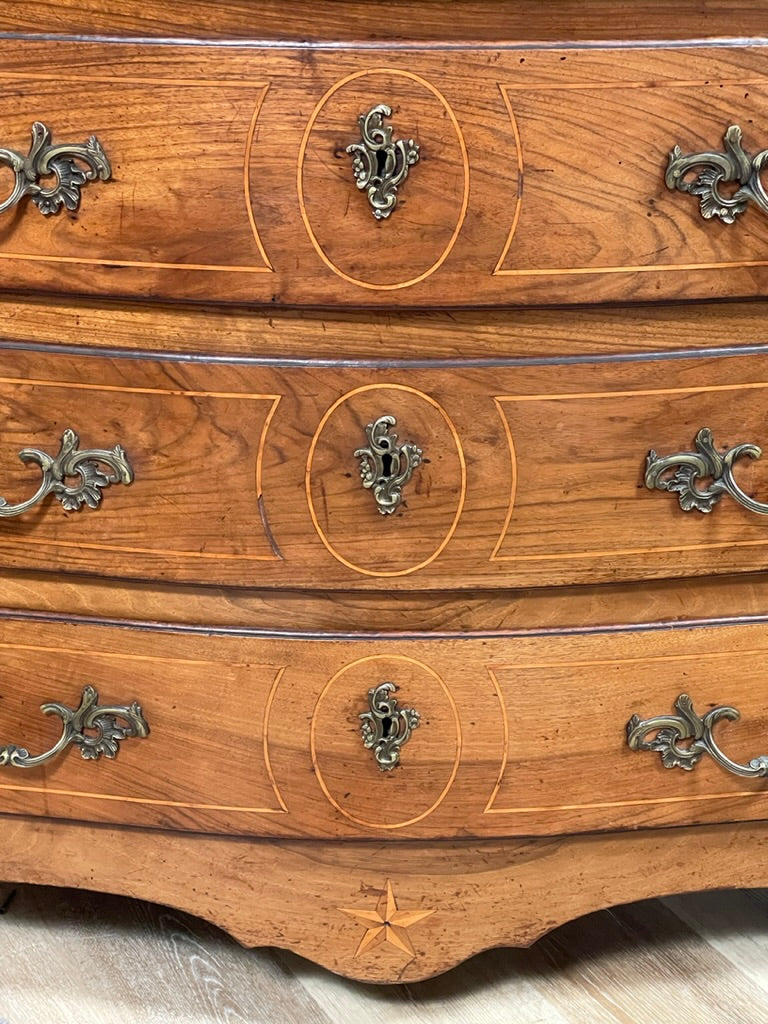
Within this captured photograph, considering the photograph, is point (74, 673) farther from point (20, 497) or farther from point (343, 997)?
point (343, 997)

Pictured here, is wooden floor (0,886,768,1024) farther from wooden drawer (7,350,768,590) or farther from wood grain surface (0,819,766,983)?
wooden drawer (7,350,768,590)

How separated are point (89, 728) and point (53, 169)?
467 mm

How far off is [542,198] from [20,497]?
47cm

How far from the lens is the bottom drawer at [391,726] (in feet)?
3.25

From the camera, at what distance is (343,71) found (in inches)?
31.6

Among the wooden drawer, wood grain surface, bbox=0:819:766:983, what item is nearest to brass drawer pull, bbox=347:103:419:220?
the wooden drawer

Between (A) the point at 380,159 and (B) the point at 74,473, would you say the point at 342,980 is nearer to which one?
(B) the point at 74,473

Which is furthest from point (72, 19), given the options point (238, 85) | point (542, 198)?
point (542, 198)

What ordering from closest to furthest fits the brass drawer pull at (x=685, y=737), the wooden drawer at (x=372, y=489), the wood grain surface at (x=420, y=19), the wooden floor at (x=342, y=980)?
the wood grain surface at (x=420, y=19)
the wooden drawer at (x=372, y=489)
the brass drawer pull at (x=685, y=737)
the wooden floor at (x=342, y=980)

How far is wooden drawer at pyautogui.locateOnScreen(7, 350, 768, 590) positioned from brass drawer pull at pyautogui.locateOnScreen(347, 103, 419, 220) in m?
0.13

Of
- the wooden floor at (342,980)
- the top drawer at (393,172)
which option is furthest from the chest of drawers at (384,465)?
the wooden floor at (342,980)

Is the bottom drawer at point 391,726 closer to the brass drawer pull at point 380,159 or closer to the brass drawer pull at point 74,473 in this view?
the brass drawer pull at point 74,473

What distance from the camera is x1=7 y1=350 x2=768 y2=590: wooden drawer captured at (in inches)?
35.4

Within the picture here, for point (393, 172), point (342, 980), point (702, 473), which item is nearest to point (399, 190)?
point (393, 172)
